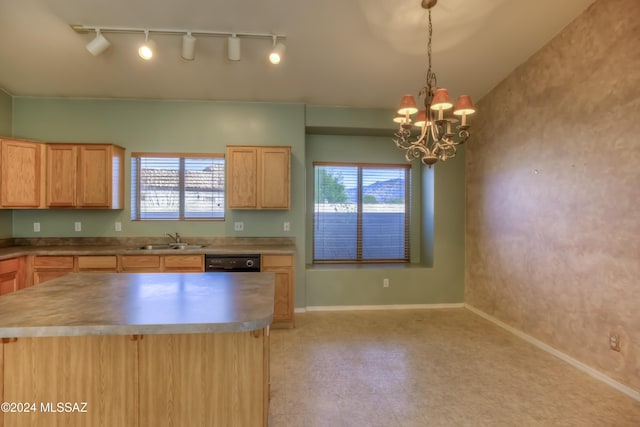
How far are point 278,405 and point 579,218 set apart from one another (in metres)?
3.15

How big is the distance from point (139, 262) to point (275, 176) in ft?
6.29

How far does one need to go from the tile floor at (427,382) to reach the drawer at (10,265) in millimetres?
2959

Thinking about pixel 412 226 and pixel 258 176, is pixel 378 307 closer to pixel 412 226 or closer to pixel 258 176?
pixel 412 226

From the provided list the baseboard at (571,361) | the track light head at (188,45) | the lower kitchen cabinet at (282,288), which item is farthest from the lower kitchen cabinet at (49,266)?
the baseboard at (571,361)

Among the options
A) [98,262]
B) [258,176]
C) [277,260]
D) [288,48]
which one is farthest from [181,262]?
[288,48]

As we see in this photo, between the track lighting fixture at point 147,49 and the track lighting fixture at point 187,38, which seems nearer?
the track lighting fixture at point 147,49

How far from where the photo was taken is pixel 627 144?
8.29 ft

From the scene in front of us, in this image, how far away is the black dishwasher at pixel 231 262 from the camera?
12.1 ft

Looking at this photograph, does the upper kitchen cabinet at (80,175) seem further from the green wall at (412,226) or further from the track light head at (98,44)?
the green wall at (412,226)

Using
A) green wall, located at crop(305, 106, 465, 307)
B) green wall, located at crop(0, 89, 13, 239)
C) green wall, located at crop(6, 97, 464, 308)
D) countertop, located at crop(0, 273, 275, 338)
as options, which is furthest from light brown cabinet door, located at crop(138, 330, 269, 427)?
green wall, located at crop(0, 89, 13, 239)

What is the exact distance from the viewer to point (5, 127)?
3.99m

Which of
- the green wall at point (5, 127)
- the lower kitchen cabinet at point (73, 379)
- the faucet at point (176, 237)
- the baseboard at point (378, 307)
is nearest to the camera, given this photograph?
the lower kitchen cabinet at point (73, 379)

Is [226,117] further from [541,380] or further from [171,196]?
[541,380]

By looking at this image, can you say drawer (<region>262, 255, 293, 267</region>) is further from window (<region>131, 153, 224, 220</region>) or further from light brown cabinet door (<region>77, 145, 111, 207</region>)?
light brown cabinet door (<region>77, 145, 111, 207</region>)
